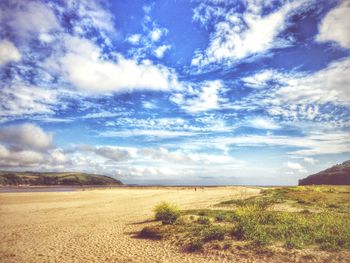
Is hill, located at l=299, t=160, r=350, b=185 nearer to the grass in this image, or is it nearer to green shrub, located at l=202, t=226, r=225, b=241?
the grass

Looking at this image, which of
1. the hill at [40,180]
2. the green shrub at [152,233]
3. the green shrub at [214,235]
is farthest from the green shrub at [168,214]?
the hill at [40,180]

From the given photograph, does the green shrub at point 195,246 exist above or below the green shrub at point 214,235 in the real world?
below

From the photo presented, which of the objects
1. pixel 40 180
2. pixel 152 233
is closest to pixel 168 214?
pixel 152 233

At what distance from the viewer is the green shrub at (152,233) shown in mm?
14708

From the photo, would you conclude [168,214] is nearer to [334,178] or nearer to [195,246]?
[195,246]

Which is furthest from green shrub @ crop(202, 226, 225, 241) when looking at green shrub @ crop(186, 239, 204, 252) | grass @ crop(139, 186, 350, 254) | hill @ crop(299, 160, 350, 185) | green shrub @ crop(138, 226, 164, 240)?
hill @ crop(299, 160, 350, 185)

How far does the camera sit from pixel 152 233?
49.6 feet

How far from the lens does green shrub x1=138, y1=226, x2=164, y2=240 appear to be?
14.7 meters

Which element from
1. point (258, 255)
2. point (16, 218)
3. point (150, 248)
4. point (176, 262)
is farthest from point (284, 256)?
point (16, 218)

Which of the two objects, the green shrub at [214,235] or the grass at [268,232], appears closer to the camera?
the grass at [268,232]

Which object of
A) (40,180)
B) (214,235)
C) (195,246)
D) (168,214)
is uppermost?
(40,180)

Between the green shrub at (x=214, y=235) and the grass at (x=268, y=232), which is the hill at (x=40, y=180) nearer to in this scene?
the grass at (x=268, y=232)

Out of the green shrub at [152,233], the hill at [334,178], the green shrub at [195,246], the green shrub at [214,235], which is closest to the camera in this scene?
the green shrub at [195,246]

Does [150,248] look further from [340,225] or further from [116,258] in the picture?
[340,225]
